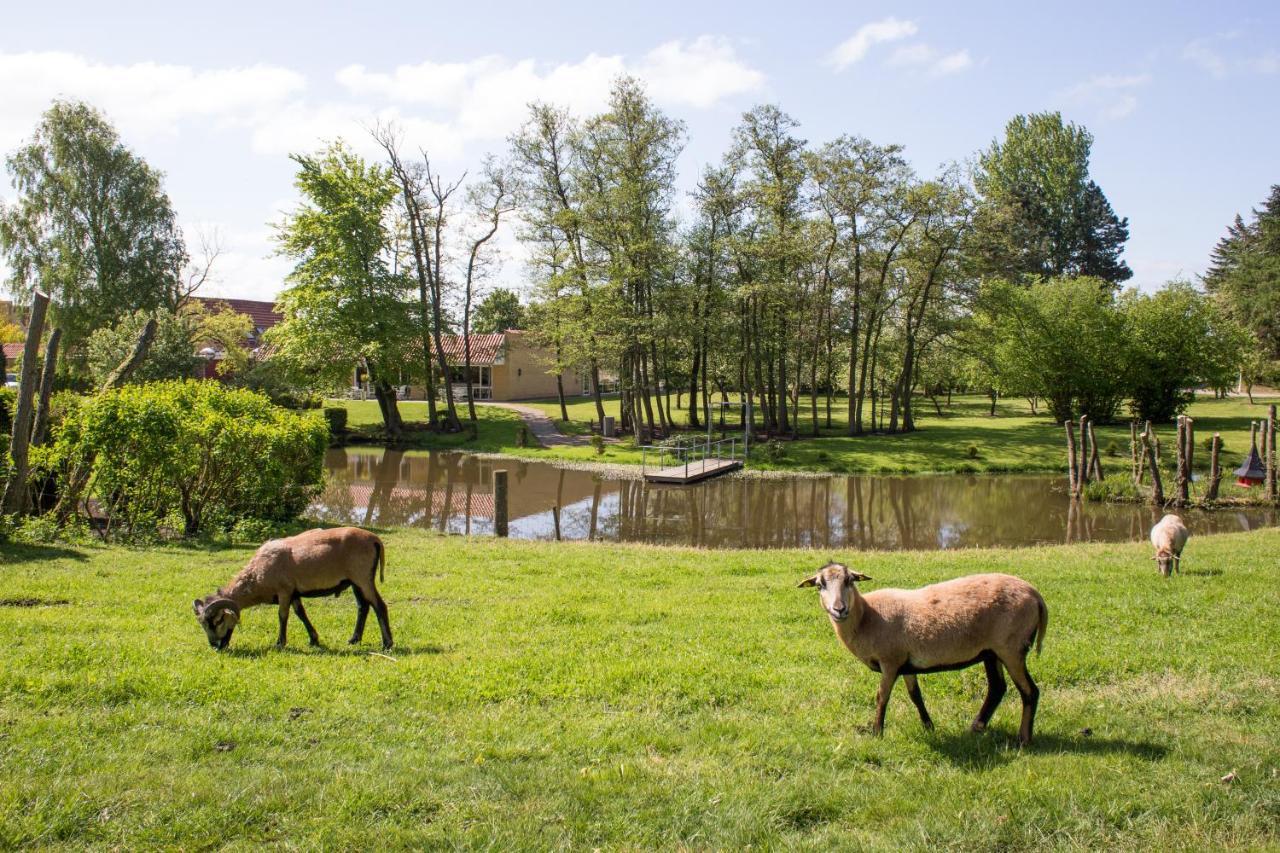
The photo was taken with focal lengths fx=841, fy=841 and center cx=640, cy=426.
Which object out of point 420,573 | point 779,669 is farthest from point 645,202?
point 779,669

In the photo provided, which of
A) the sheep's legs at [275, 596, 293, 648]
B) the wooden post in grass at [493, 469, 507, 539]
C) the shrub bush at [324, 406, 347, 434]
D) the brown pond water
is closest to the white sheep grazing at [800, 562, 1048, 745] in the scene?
the sheep's legs at [275, 596, 293, 648]

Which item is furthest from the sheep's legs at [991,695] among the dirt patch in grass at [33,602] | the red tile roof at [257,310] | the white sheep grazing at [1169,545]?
the red tile roof at [257,310]

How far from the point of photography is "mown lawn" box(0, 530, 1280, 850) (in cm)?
476

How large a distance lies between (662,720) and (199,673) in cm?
402

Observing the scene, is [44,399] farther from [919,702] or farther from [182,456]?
[919,702]

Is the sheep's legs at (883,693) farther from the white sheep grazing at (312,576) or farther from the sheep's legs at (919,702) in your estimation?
the white sheep grazing at (312,576)

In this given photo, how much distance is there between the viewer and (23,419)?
47.5 ft

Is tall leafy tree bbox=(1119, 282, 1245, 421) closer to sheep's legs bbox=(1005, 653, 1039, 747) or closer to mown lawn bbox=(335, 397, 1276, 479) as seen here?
mown lawn bbox=(335, 397, 1276, 479)

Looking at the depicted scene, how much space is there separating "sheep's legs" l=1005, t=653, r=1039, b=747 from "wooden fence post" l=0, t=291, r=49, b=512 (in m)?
15.7

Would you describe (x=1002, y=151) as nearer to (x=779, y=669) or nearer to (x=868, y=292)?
(x=868, y=292)

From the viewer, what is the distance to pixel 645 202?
127ft

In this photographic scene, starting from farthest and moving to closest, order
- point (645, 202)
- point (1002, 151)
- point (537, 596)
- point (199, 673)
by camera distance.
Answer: point (1002, 151) < point (645, 202) < point (537, 596) < point (199, 673)

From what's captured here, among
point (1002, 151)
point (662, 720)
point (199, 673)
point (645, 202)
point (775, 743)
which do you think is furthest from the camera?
point (1002, 151)

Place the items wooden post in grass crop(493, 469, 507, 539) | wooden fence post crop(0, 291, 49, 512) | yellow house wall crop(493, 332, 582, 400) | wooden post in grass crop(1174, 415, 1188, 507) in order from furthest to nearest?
yellow house wall crop(493, 332, 582, 400)
wooden post in grass crop(1174, 415, 1188, 507)
wooden post in grass crop(493, 469, 507, 539)
wooden fence post crop(0, 291, 49, 512)
